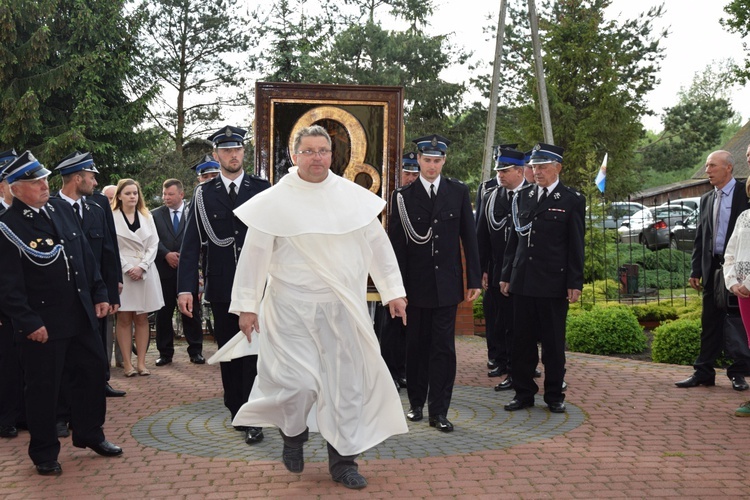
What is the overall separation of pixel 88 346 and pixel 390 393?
211cm

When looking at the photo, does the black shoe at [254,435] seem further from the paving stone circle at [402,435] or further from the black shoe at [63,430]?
the black shoe at [63,430]

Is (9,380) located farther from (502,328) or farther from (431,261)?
(502,328)

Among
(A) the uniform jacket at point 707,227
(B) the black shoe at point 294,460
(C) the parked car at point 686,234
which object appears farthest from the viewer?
(C) the parked car at point 686,234

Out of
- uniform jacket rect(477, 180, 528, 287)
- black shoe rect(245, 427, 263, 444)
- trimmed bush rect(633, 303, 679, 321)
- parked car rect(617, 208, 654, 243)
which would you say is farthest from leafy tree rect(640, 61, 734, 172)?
black shoe rect(245, 427, 263, 444)

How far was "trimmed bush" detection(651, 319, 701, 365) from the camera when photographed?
31.4 feet

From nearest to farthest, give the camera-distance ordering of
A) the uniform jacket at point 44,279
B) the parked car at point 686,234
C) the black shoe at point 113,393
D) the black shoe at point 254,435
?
1. the uniform jacket at point 44,279
2. the black shoe at point 254,435
3. the black shoe at point 113,393
4. the parked car at point 686,234

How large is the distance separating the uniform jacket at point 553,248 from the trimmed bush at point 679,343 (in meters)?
2.98

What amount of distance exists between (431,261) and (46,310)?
2.88 m

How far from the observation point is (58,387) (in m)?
5.82

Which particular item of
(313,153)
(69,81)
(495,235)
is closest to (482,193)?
(495,235)

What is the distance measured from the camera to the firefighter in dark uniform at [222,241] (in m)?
6.70

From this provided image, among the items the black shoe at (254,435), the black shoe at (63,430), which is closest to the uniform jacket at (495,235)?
the black shoe at (254,435)

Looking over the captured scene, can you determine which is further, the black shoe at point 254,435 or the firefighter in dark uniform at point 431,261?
the firefighter in dark uniform at point 431,261

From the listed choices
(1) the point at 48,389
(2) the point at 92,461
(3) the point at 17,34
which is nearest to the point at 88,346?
(1) the point at 48,389
